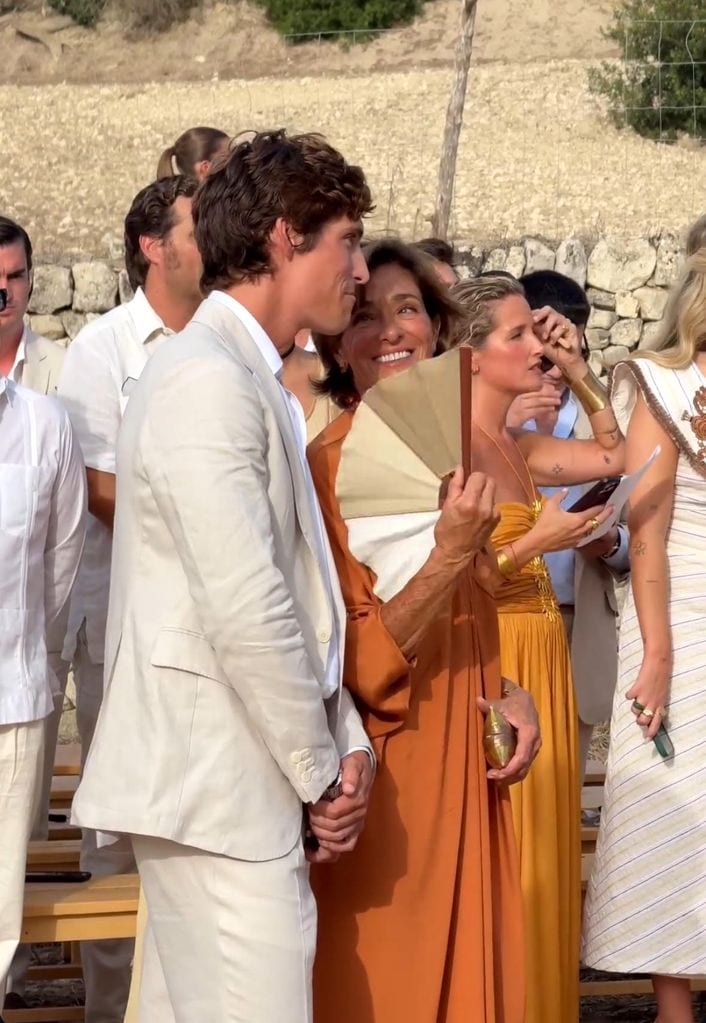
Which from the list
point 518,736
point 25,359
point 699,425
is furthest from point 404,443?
point 25,359

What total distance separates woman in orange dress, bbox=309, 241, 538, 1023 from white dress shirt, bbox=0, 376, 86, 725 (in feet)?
2.94

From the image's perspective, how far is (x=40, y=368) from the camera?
507cm

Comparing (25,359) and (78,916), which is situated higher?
(25,359)

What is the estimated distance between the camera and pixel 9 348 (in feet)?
16.8

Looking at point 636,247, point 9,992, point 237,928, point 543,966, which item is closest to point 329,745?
point 237,928

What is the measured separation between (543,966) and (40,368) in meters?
2.60

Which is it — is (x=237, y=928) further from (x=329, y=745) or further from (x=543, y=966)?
(x=543, y=966)

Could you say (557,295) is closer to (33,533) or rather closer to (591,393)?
(591,393)

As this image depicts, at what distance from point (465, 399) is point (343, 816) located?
81 centimetres

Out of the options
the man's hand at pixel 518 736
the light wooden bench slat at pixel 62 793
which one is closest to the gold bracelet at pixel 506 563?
the man's hand at pixel 518 736

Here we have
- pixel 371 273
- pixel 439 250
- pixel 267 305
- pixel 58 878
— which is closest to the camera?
pixel 267 305

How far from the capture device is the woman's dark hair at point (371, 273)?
3301 millimetres

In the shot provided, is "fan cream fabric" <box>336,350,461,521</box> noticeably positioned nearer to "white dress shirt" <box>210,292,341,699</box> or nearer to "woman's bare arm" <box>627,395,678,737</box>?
"white dress shirt" <box>210,292,341,699</box>

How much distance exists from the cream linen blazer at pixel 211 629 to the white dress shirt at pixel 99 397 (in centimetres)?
166
